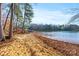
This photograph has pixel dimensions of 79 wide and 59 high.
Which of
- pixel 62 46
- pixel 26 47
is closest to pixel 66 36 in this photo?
pixel 62 46

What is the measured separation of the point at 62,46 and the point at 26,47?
0.35 meters

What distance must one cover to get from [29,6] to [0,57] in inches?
22.1

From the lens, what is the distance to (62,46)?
5.74 ft

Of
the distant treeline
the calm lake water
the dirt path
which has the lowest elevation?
the dirt path

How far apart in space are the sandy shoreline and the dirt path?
0.03 metres

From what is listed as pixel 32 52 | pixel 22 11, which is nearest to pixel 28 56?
pixel 32 52

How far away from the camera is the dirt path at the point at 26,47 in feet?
5.71

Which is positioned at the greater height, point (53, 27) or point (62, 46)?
point (53, 27)

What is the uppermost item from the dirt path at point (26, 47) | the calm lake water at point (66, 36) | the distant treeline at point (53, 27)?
the distant treeline at point (53, 27)

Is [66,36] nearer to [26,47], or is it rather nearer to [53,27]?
[53,27]

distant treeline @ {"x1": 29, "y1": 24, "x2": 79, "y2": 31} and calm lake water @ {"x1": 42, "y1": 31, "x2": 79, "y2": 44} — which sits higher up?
distant treeline @ {"x1": 29, "y1": 24, "x2": 79, "y2": 31}

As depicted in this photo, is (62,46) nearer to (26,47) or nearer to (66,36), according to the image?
(66,36)

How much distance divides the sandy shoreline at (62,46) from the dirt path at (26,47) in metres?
0.03

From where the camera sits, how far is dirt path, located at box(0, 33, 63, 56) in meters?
1.74
